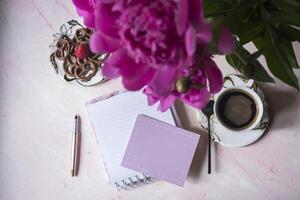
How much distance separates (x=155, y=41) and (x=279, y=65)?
272 mm

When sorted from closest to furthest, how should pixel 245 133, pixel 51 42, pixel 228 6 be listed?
pixel 228 6, pixel 245 133, pixel 51 42

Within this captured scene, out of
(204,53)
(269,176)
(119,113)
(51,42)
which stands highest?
(204,53)

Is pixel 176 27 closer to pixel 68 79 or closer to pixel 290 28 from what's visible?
pixel 290 28

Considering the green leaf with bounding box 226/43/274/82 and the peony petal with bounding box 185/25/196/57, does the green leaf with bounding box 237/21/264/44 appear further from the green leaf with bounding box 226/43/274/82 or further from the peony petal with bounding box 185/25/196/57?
the peony petal with bounding box 185/25/196/57

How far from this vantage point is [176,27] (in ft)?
0.78

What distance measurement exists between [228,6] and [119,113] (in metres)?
0.31

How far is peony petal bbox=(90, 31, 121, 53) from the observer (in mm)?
266

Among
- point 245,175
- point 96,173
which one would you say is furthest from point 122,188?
point 245,175

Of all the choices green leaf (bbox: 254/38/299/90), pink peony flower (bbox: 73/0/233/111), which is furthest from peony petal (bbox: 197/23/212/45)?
green leaf (bbox: 254/38/299/90)

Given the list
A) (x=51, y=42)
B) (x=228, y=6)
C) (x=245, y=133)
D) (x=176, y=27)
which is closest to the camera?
(x=176, y=27)

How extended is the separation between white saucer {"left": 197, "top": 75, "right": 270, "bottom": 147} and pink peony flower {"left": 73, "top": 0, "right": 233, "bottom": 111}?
0.34 metres

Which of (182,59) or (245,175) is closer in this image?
(182,59)

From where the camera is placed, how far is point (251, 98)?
1.93 ft

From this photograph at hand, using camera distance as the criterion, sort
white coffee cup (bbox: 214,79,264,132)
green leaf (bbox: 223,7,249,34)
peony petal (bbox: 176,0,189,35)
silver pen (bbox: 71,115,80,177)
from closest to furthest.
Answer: peony petal (bbox: 176,0,189,35)
green leaf (bbox: 223,7,249,34)
white coffee cup (bbox: 214,79,264,132)
silver pen (bbox: 71,115,80,177)
